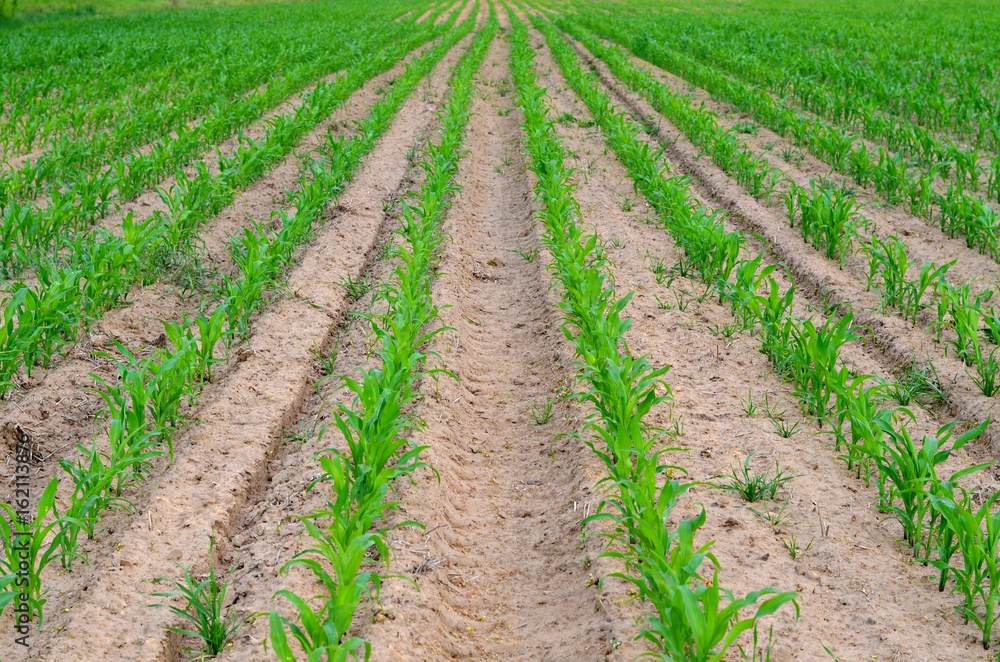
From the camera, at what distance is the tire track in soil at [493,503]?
287 centimetres

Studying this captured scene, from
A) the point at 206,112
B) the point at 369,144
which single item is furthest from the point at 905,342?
the point at 206,112

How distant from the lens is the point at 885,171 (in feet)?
23.8

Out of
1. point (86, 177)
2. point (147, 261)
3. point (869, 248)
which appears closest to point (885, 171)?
point (869, 248)

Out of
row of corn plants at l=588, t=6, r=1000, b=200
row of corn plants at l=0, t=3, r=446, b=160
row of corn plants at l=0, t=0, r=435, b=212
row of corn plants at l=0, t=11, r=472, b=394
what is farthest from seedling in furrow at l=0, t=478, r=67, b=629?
row of corn plants at l=588, t=6, r=1000, b=200

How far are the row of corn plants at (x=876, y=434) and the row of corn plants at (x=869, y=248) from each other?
→ 60 centimetres

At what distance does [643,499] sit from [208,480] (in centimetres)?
195

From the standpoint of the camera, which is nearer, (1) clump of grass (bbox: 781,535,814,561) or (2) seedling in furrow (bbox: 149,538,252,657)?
(2) seedling in furrow (bbox: 149,538,252,657)

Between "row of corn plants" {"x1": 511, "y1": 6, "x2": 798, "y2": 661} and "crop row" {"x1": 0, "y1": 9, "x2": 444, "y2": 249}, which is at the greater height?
"crop row" {"x1": 0, "y1": 9, "x2": 444, "y2": 249}

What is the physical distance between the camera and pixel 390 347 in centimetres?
419

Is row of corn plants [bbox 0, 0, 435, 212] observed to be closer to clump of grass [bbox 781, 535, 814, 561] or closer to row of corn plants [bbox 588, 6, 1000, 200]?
clump of grass [bbox 781, 535, 814, 561]

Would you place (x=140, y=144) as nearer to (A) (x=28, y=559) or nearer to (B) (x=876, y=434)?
(A) (x=28, y=559)

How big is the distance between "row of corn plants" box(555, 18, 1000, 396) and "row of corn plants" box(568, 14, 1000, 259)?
1.36 feet

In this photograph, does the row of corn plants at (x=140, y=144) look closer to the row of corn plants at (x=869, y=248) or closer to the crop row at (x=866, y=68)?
the row of corn plants at (x=869, y=248)

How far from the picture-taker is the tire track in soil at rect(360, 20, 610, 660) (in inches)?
113
